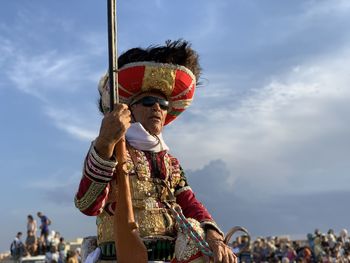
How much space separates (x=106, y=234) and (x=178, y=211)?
0.44m

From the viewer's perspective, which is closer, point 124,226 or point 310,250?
point 124,226

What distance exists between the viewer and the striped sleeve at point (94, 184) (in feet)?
9.99

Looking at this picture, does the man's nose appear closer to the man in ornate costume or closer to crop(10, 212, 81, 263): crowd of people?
the man in ornate costume

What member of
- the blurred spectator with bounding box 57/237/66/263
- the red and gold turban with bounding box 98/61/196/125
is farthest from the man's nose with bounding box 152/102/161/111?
the blurred spectator with bounding box 57/237/66/263

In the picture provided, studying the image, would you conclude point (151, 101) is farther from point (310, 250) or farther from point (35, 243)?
point (310, 250)

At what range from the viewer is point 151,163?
3629mm

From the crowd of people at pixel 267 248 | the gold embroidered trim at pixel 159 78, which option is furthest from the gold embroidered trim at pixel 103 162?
the crowd of people at pixel 267 248

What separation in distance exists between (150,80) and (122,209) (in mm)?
935

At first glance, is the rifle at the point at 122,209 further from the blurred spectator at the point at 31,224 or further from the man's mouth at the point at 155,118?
the blurred spectator at the point at 31,224

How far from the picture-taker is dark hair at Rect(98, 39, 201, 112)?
3.79 metres

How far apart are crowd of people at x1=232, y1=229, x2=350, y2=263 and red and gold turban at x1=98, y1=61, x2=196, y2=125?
14402mm

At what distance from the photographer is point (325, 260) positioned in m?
18.2

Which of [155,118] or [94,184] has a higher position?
[155,118]

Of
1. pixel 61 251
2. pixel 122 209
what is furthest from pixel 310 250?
pixel 122 209
